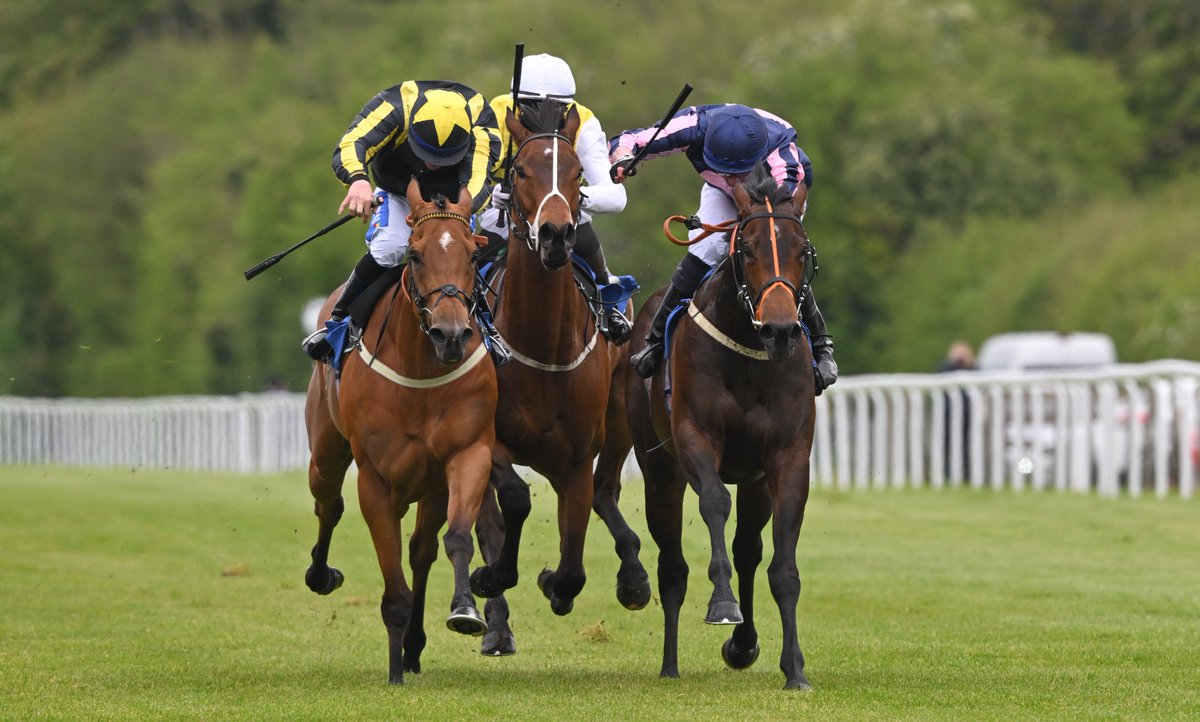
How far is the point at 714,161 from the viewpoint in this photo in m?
10.3

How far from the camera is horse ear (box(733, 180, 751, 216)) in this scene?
9531 mm

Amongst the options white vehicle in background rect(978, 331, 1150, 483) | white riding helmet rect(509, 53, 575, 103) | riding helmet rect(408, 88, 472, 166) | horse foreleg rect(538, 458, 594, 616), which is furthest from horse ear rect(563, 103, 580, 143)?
white vehicle in background rect(978, 331, 1150, 483)

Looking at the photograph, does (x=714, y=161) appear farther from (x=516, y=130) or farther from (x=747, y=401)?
(x=747, y=401)

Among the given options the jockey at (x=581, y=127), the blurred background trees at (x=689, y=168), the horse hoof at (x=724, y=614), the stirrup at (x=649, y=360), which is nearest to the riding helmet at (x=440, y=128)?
the jockey at (x=581, y=127)

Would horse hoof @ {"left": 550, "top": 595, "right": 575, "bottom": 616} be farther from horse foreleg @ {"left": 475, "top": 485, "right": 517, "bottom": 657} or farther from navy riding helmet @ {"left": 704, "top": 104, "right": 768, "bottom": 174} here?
navy riding helmet @ {"left": 704, "top": 104, "right": 768, "bottom": 174}

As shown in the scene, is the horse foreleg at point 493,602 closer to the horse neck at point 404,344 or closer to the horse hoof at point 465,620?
the horse neck at point 404,344

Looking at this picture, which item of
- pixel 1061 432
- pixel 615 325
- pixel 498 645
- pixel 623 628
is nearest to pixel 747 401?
pixel 615 325

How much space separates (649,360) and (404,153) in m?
1.42

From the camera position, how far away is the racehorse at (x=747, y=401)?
9258 millimetres

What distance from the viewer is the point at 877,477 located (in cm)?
2370

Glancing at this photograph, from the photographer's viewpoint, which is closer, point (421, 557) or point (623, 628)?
point (421, 557)

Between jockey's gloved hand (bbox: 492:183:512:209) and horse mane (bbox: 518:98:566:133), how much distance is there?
346 mm

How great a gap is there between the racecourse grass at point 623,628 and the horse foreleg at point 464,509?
39 cm

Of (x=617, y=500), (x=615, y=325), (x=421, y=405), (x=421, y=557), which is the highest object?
(x=615, y=325)
